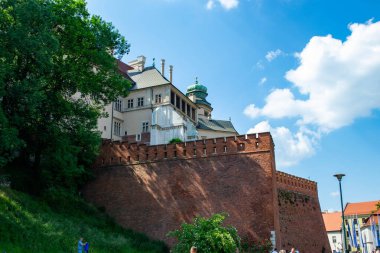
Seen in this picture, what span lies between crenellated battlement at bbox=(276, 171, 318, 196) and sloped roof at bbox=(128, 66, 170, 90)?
1798 centimetres

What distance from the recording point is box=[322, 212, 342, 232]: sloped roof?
64500mm

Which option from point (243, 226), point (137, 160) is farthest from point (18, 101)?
point (243, 226)

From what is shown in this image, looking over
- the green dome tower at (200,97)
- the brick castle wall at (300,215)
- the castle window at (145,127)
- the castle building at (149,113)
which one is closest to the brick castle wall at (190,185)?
the brick castle wall at (300,215)

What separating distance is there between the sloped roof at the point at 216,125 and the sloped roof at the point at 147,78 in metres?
9.22

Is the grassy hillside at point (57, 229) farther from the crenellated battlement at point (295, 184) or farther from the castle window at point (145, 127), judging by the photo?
the castle window at point (145, 127)

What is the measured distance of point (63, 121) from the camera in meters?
25.0

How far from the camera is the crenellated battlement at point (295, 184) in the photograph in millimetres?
30047

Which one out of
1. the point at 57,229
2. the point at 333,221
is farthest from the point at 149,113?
the point at 333,221

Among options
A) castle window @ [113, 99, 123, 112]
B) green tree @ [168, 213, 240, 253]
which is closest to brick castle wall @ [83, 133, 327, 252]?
green tree @ [168, 213, 240, 253]

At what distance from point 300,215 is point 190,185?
28.7 feet

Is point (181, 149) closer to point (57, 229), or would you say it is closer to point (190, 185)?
point (190, 185)

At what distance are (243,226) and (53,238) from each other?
32.8 feet

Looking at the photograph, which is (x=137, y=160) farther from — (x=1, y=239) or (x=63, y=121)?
(x=1, y=239)

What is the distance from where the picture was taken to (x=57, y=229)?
2058 centimetres
